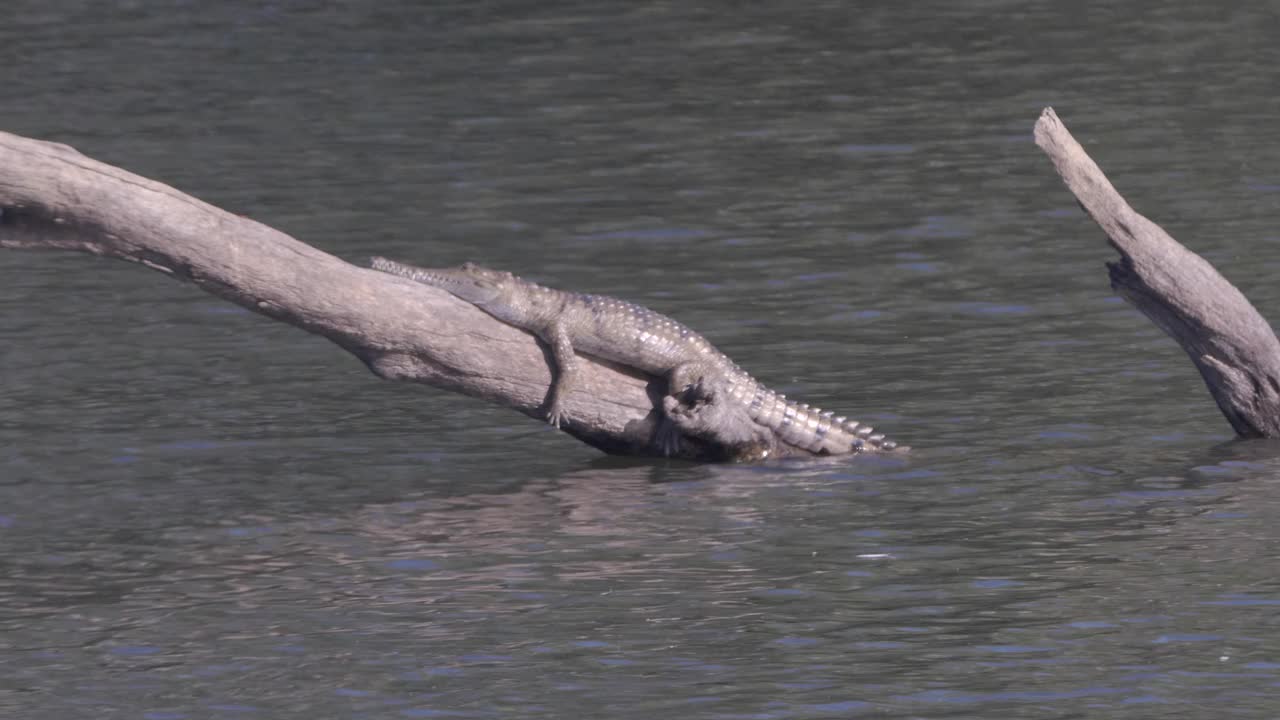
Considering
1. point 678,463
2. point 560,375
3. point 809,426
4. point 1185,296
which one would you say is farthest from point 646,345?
point 1185,296

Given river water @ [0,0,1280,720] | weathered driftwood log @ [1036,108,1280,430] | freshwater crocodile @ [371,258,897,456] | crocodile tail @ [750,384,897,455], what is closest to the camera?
river water @ [0,0,1280,720]

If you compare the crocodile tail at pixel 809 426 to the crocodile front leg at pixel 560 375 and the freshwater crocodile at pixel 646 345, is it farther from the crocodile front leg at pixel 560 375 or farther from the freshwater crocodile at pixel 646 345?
the crocodile front leg at pixel 560 375

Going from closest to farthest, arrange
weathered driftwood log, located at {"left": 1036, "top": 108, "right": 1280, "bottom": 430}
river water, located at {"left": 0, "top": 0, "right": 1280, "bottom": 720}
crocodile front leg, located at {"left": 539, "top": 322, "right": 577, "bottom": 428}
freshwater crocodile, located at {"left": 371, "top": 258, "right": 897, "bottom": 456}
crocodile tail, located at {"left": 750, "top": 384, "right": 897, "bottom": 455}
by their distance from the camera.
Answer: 1. river water, located at {"left": 0, "top": 0, "right": 1280, "bottom": 720}
2. weathered driftwood log, located at {"left": 1036, "top": 108, "right": 1280, "bottom": 430}
3. crocodile front leg, located at {"left": 539, "top": 322, "right": 577, "bottom": 428}
4. freshwater crocodile, located at {"left": 371, "top": 258, "right": 897, "bottom": 456}
5. crocodile tail, located at {"left": 750, "top": 384, "right": 897, "bottom": 455}

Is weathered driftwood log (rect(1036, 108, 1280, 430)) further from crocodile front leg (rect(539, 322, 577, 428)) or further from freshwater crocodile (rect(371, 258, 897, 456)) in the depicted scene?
crocodile front leg (rect(539, 322, 577, 428))

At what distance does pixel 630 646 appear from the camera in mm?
9773

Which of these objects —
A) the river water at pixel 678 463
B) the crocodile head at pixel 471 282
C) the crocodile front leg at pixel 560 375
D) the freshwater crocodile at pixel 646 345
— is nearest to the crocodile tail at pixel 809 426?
the freshwater crocodile at pixel 646 345

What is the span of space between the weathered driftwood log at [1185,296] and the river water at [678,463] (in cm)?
39

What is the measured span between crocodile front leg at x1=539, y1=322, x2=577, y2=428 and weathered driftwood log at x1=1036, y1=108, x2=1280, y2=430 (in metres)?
2.90

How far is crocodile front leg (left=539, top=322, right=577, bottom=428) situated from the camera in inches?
496

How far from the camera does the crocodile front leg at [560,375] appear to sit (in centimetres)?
1261

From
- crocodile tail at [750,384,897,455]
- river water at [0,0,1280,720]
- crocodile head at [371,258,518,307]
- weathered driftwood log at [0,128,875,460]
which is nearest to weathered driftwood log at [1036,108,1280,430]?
river water at [0,0,1280,720]

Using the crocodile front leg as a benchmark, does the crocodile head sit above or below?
above

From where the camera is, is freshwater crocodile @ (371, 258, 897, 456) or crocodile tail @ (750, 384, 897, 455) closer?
freshwater crocodile @ (371, 258, 897, 456)

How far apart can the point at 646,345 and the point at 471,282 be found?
109 centimetres
